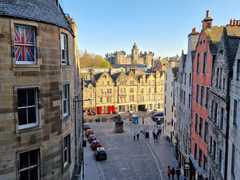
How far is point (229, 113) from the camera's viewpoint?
1614cm

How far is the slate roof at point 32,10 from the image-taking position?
10.1 m

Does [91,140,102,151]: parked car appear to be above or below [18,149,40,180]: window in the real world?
below

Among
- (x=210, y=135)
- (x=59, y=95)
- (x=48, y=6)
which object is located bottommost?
(x=210, y=135)

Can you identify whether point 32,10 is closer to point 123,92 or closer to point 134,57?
point 123,92

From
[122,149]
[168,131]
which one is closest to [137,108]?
[168,131]

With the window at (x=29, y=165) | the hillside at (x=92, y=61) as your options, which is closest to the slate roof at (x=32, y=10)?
the window at (x=29, y=165)

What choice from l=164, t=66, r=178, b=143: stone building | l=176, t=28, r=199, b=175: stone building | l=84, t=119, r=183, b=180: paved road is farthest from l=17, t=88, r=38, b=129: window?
l=164, t=66, r=178, b=143: stone building

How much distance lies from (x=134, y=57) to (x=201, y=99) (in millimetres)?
136990

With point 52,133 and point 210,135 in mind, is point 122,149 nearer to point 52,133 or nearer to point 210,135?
point 210,135

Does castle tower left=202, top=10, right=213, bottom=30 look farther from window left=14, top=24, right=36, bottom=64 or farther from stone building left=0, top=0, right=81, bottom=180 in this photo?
window left=14, top=24, right=36, bottom=64

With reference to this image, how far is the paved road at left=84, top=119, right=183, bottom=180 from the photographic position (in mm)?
28334

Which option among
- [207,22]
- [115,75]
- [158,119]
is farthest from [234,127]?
[115,75]

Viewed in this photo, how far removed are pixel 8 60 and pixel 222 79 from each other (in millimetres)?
13592

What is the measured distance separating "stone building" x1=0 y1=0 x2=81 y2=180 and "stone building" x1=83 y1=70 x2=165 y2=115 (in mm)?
54212
